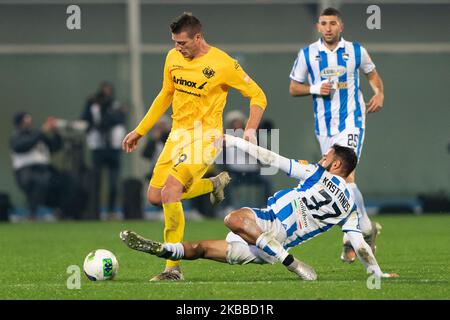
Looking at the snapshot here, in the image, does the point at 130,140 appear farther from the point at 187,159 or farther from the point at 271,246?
the point at 271,246

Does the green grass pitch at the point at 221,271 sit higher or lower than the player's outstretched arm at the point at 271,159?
lower

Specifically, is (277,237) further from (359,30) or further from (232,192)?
(359,30)

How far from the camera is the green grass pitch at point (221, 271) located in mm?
8586

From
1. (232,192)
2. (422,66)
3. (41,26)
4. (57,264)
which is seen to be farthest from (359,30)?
(57,264)

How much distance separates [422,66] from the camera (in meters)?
24.2

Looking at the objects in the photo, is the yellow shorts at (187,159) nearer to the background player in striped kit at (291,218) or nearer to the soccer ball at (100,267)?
the background player in striped kit at (291,218)

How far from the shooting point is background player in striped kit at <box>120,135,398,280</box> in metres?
9.41

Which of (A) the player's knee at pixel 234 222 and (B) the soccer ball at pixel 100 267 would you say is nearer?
(A) the player's knee at pixel 234 222

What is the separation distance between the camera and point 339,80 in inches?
468

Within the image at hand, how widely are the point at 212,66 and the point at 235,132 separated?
9277 mm

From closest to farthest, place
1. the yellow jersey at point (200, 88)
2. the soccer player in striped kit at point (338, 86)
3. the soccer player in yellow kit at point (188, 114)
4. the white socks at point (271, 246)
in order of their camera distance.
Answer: the white socks at point (271, 246) → the soccer player in yellow kit at point (188, 114) → the yellow jersey at point (200, 88) → the soccer player in striped kit at point (338, 86)

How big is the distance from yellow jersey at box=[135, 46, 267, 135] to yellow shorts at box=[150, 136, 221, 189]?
185mm

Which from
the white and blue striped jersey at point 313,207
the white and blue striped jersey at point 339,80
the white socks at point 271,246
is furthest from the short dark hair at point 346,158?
the white and blue striped jersey at point 339,80

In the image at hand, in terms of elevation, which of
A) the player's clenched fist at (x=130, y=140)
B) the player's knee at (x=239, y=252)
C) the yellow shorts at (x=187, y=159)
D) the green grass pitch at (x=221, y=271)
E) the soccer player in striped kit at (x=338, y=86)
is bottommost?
the green grass pitch at (x=221, y=271)
